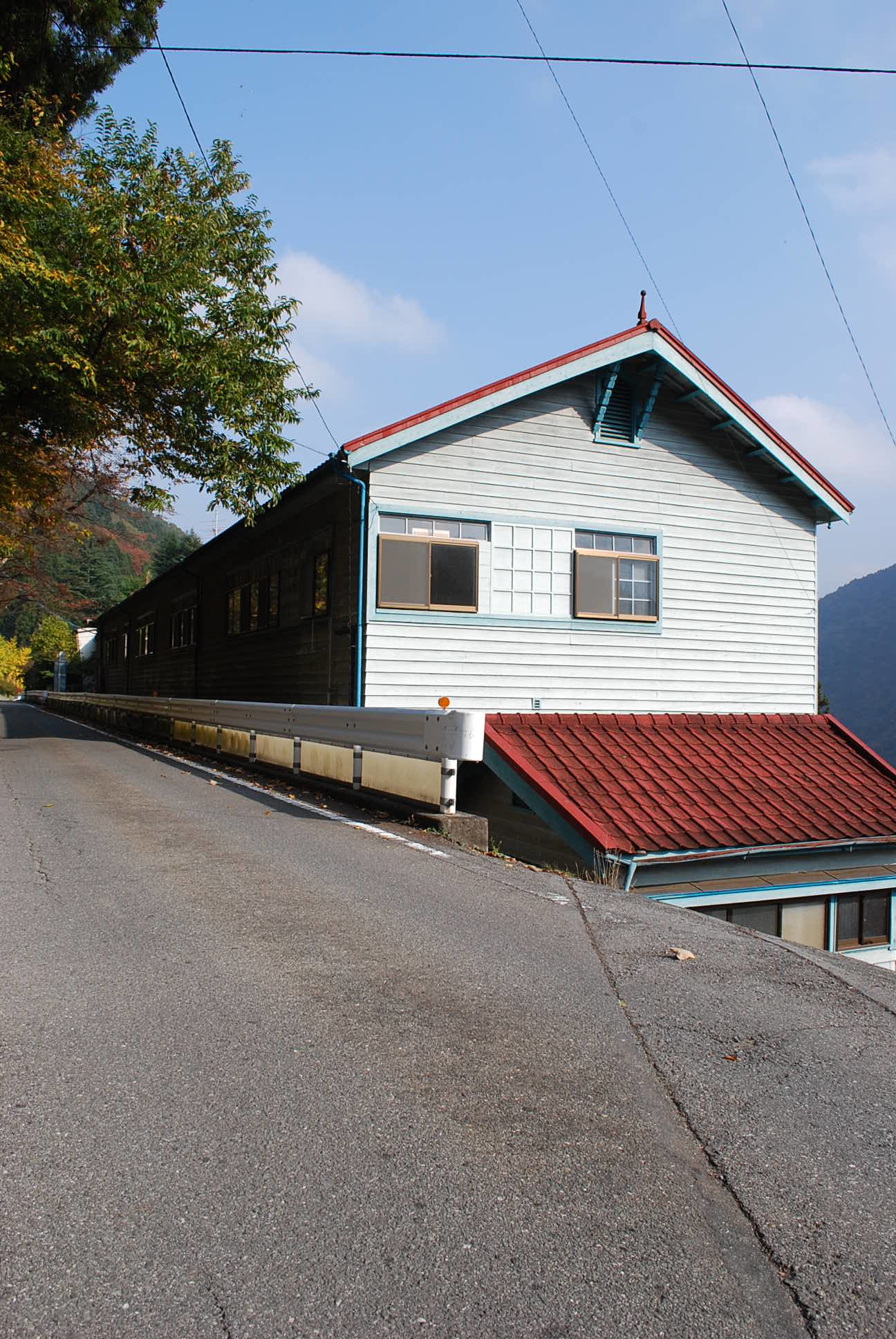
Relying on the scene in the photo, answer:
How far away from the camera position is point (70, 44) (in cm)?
1781

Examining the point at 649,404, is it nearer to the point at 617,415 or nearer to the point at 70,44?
the point at 617,415

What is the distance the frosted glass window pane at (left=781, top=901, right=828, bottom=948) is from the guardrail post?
18.4 ft

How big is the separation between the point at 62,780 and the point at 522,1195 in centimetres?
1137

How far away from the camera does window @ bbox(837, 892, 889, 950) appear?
40.8 feet

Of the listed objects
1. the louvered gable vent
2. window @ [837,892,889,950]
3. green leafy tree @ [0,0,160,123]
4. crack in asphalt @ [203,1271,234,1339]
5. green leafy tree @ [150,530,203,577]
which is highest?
green leafy tree @ [150,530,203,577]

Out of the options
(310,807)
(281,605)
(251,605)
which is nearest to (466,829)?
(310,807)

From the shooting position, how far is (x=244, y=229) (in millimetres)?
16906

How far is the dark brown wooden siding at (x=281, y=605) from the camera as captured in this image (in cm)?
1437

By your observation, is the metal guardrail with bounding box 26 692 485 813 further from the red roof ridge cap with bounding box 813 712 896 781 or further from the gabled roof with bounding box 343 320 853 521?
the red roof ridge cap with bounding box 813 712 896 781

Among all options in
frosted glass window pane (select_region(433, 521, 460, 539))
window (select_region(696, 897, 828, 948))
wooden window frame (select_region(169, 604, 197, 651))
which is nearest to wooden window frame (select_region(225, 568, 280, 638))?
wooden window frame (select_region(169, 604, 197, 651))

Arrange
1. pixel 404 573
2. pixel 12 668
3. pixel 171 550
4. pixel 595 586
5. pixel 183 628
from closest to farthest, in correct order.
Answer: pixel 404 573 < pixel 595 586 < pixel 183 628 < pixel 12 668 < pixel 171 550

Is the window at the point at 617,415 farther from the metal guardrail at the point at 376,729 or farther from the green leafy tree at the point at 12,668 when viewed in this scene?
the green leafy tree at the point at 12,668

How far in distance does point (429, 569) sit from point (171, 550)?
5027 inches

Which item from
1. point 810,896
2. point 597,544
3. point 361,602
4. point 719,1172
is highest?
point 597,544
